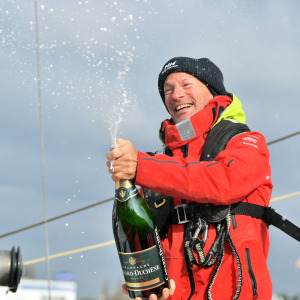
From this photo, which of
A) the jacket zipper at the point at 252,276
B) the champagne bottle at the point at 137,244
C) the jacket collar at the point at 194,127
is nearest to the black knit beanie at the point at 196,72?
the jacket collar at the point at 194,127

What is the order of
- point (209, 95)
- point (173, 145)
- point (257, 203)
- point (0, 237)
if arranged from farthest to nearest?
point (0, 237) → point (209, 95) → point (173, 145) → point (257, 203)

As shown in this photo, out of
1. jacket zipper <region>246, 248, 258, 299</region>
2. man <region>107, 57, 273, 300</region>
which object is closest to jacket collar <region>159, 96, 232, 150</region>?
man <region>107, 57, 273, 300</region>

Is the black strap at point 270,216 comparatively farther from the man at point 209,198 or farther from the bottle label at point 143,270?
the bottle label at point 143,270

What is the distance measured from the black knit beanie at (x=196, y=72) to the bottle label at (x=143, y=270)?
2.64ft

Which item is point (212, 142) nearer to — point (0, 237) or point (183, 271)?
point (183, 271)

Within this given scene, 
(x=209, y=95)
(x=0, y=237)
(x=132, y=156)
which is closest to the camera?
(x=132, y=156)

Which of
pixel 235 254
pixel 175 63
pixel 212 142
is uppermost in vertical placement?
pixel 175 63

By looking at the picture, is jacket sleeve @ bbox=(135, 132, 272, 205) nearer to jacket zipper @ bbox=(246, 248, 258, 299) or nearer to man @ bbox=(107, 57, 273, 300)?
man @ bbox=(107, 57, 273, 300)

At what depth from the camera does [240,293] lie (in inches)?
68.2

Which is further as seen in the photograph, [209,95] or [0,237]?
[0,237]

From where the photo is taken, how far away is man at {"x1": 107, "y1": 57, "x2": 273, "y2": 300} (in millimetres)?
1633

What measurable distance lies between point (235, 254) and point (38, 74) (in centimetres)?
205

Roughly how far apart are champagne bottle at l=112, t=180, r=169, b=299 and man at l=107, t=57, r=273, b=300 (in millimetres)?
60

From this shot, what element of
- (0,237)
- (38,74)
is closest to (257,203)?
(38,74)
